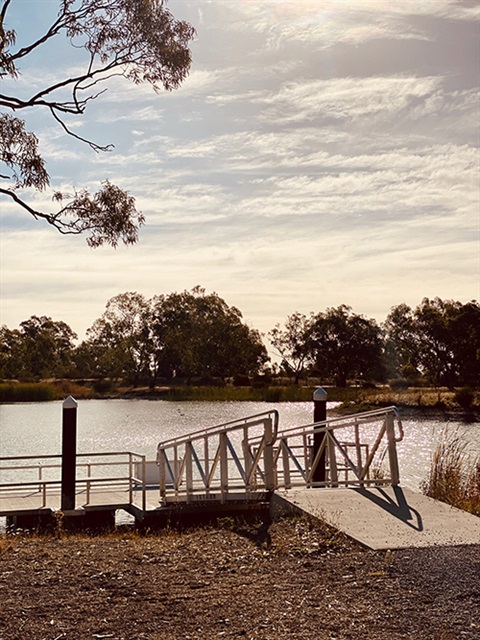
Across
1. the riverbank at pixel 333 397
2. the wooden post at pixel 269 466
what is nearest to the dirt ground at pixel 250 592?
the wooden post at pixel 269 466

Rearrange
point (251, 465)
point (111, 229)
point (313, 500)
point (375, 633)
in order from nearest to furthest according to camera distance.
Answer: point (375, 633)
point (313, 500)
point (251, 465)
point (111, 229)

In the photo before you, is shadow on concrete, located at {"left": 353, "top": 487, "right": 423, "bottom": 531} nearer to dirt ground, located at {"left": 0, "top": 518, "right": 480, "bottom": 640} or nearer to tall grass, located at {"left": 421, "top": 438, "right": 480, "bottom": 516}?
dirt ground, located at {"left": 0, "top": 518, "right": 480, "bottom": 640}

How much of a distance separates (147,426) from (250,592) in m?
41.0

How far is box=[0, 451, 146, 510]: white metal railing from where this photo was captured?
17.1m

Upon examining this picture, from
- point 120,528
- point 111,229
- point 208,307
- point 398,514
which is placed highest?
point 208,307

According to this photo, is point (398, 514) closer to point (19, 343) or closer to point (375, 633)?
point (375, 633)

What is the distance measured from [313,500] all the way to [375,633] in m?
4.74

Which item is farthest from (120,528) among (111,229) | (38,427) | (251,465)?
(38,427)

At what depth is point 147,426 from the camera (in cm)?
4809

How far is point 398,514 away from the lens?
1027 centimetres

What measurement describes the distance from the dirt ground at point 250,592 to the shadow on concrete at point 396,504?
3.49 ft

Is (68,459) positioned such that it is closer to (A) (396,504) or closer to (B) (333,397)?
(A) (396,504)

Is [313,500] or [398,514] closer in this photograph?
[398,514]

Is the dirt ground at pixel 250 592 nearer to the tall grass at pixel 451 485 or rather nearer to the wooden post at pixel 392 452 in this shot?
the wooden post at pixel 392 452
